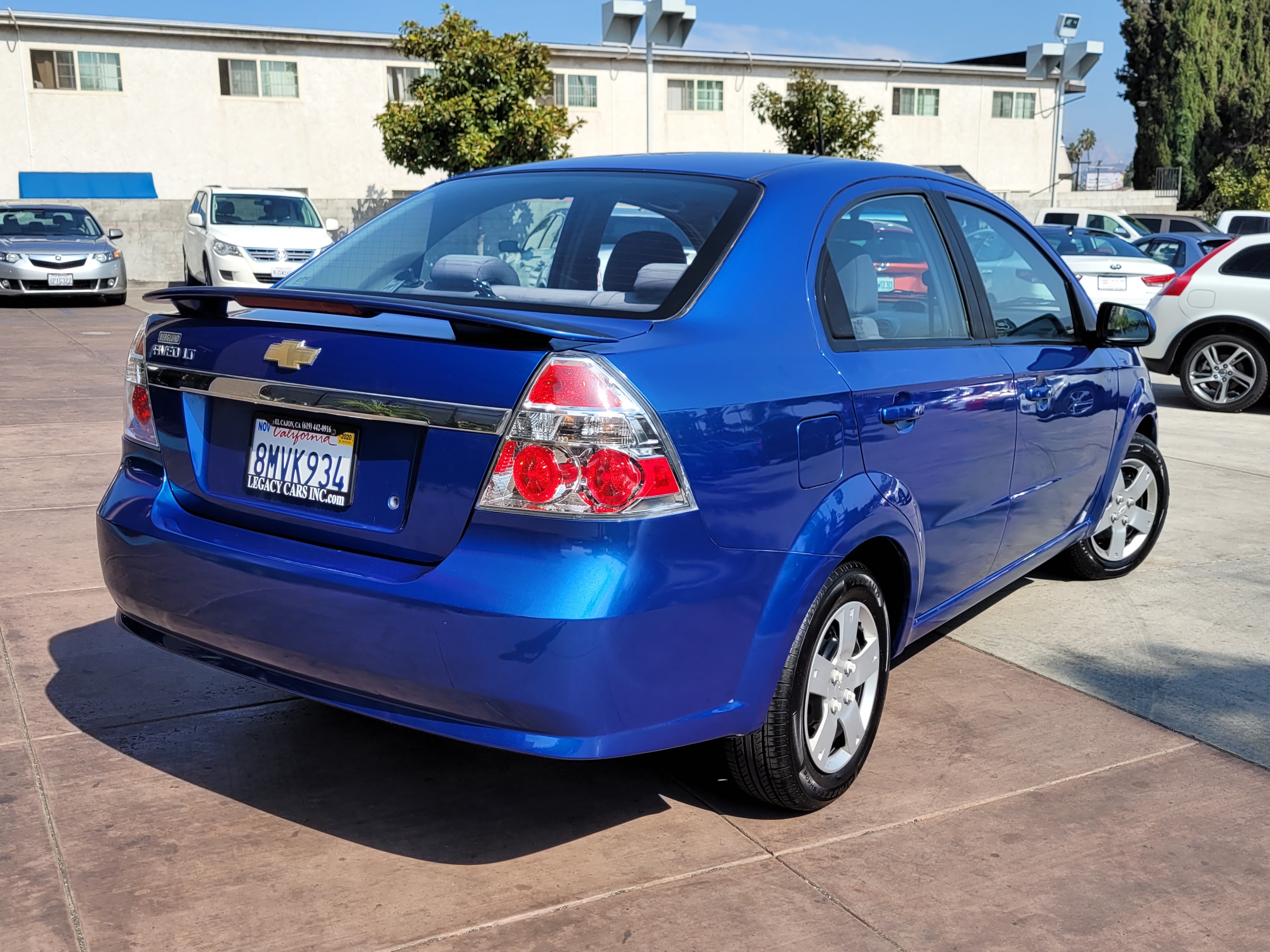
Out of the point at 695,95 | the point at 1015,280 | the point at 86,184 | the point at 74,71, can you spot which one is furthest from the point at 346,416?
the point at 695,95

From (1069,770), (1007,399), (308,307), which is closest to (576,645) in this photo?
(308,307)

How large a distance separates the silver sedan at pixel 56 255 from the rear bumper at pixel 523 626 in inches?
682

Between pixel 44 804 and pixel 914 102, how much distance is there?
138 feet

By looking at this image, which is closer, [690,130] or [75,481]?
[75,481]

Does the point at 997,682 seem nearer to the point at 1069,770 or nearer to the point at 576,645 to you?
the point at 1069,770

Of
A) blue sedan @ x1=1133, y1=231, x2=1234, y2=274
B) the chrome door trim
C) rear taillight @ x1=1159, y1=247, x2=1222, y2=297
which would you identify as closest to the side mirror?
the chrome door trim

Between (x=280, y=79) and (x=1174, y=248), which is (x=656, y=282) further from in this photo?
(x=280, y=79)

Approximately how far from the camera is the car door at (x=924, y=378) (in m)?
3.20

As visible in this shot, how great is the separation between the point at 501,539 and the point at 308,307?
77 cm

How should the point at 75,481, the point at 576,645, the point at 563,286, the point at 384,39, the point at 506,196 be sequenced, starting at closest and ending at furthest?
the point at 576,645 → the point at 563,286 → the point at 506,196 → the point at 75,481 → the point at 384,39

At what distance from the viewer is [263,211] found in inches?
766

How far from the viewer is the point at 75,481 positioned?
270 inches

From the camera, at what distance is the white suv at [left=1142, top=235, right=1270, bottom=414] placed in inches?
412

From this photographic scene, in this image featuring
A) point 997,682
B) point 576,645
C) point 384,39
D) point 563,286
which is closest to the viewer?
point 576,645
